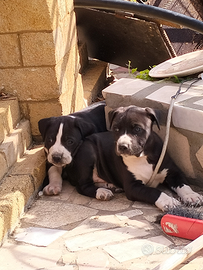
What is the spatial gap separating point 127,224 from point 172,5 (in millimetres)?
4920

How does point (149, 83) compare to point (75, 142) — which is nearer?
point (75, 142)

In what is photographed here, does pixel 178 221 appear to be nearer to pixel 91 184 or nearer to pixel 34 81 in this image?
pixel 91 184

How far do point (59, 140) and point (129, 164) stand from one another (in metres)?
0.84

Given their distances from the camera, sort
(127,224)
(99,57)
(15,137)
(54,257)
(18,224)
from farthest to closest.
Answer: (99,57)
(15,137)
(18,224)
(127,224)
(54,257)

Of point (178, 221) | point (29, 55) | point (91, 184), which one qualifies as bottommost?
point (91, 184)

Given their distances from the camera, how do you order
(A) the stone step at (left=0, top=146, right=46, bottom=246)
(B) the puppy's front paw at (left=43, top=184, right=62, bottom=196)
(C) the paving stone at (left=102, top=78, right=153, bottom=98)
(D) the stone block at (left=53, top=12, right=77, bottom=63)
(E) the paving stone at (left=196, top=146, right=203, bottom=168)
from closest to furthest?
(A) the stone step at (left=0, top=146, right=46, bottom=246) < (E) the paving stone at (left=196, top=146, right=203, bottom=168) < (B) the puppy's front paw at (left=43, top=184, right=62, bottom=196) < (C) the paving stone at (left=102, top=78, right=153, bottom=98) < (D) the stone block at (left=53, top=12, right=77, bottom=63)

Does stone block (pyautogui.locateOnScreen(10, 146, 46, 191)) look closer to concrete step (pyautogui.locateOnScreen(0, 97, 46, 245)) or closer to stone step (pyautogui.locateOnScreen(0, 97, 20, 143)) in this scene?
concrete step (pyautogui.locateOnScreen(0, 97, 46, 245))

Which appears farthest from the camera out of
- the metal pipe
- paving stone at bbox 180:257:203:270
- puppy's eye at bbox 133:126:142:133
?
the metal pipe

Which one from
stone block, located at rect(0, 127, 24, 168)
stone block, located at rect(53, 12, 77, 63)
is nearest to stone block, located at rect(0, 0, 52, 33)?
stone block, located at rect(53, 12, 77, 63)

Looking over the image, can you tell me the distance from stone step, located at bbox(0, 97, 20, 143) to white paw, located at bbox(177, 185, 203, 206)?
2.01m

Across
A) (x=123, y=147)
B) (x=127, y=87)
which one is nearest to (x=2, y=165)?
(x=123, y=147)

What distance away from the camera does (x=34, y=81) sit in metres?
5.30

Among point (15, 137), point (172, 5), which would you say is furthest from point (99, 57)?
point (15, 137)

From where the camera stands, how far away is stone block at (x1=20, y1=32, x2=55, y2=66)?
5.05 meters
